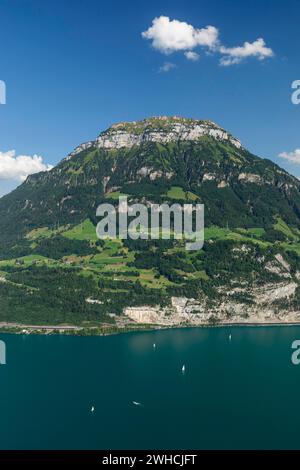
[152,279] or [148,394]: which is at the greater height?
[152,279]

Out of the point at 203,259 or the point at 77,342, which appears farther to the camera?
the point at 203,259

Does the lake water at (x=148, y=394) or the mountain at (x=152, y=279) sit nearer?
the lake water at (x=148, y=394)

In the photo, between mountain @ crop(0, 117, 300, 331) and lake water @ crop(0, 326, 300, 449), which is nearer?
lake water @ crop(0, 326, 300, 449)

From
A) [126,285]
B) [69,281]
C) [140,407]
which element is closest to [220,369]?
[140,407]

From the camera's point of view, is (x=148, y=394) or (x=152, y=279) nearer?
(x=148, y=394)

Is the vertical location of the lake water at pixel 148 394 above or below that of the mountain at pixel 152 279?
below

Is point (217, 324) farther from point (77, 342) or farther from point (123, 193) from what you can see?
point (123, 193)

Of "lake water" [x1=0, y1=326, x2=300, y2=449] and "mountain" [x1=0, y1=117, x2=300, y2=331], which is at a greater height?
"mountain" [x1=0, y1=117, x2=300, y2=331]
